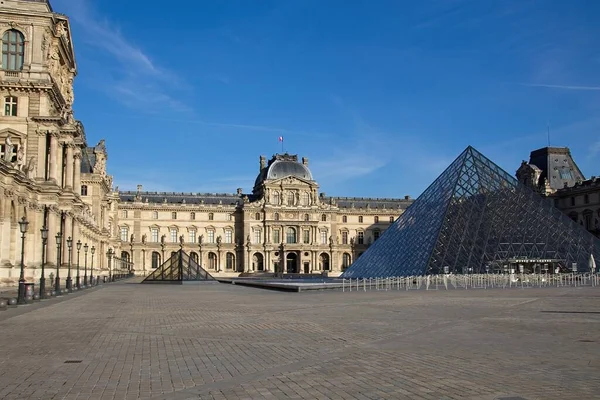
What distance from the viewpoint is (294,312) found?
56.8 feet

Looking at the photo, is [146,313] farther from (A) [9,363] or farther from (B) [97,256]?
(B) [97,256]

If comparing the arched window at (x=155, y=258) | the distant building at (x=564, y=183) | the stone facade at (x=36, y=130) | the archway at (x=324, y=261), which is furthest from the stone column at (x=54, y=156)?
the archway at (x=324, y=261)

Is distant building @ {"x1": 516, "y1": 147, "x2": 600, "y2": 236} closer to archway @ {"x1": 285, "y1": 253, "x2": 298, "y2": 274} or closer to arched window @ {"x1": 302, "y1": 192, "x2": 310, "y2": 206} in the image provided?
arched window @ {"x1": 302, "y1": 192, "x2": 310, "y2": 206}

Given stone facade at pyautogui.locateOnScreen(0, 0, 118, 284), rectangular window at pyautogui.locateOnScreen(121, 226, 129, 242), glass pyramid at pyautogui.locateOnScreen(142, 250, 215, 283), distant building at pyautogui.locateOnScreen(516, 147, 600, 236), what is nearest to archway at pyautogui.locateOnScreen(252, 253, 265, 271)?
rectangular window at pyautogui.locateOnScreen(121, 226, 129, 242)

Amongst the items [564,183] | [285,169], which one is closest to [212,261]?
[285,169]

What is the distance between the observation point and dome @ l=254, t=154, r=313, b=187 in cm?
9694

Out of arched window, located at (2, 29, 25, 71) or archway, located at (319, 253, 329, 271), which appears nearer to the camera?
arched window, located at (2, 29, 25, 71)

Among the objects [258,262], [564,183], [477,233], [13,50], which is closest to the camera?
[13,50]

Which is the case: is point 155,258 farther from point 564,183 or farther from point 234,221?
point 564,183

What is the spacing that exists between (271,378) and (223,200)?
94542 millimetres

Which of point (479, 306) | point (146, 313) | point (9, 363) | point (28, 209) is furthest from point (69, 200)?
point (9, 363)

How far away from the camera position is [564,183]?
271 ft

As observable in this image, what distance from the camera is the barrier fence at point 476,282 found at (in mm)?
35406

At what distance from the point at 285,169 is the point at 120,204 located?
2381cm
